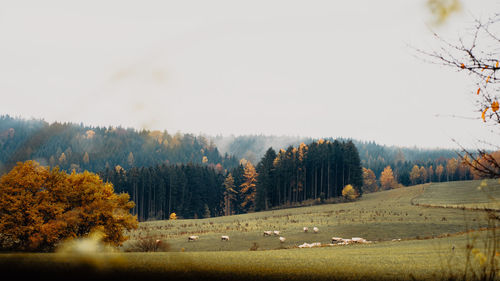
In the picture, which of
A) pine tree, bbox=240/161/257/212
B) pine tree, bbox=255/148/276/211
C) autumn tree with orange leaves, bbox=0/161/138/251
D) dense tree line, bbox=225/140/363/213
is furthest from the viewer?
pine tree, bbox=240/161/257/212

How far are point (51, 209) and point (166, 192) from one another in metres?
98.7

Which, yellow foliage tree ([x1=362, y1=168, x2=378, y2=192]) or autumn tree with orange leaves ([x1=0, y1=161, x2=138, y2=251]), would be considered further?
yellow foliage tree ([x1=362, y1=168, x2=378, y2=192])

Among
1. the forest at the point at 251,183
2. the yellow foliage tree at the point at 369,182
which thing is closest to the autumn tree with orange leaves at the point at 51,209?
the forest at the point at 251,183

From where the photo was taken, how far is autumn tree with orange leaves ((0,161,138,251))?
26250 millimetres

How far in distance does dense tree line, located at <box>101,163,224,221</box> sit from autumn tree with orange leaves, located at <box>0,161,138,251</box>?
290 feet

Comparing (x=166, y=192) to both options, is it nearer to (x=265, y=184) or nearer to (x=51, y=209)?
(x=265, y=184)

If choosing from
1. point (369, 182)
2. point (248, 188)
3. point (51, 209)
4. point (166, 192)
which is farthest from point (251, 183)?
point (51, 209)

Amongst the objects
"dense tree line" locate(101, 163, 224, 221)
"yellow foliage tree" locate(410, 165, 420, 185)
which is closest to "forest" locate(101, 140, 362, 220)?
"dense tree line" locate(101, 163, 224, 221)

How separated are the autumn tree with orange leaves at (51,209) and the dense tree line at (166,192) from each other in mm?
88429

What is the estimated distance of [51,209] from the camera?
90.8 ft

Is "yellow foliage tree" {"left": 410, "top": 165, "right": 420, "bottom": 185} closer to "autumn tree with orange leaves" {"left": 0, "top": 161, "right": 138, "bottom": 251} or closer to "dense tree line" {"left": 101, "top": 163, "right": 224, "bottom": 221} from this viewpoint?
"dense tree line" {"left": 101, "top": 163, "right": 224, "bottom": 221}

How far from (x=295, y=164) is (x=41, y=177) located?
309 feet

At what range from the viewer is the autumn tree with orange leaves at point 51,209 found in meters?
26.2

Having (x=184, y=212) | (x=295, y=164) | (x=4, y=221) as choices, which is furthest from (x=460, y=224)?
(x=184, y=212)
